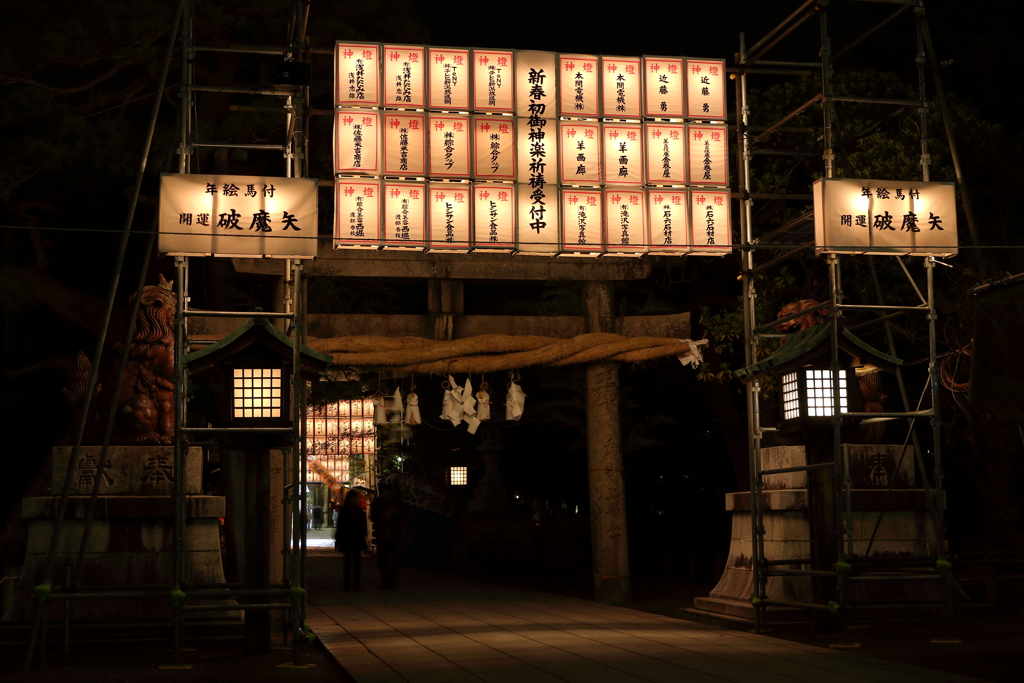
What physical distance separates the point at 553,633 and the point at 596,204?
483 cm

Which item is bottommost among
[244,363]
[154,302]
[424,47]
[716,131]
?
[244,363]

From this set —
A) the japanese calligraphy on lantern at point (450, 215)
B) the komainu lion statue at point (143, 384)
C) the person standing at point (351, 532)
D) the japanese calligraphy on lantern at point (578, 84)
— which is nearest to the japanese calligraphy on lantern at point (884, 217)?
the japanese calligraphy on lantern at point (578, 84)

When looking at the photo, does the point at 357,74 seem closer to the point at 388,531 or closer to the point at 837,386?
the point at 837,386

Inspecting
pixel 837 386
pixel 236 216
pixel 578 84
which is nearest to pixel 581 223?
pixel 578 84

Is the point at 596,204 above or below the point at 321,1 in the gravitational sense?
below

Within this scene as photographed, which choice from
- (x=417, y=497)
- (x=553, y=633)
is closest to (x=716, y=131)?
(x=553, y=633)

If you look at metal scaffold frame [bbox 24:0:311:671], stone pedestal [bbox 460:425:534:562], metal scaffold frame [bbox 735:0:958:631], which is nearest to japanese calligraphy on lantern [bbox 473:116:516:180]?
metal scaffold frame [bbox 24:0:311:671]

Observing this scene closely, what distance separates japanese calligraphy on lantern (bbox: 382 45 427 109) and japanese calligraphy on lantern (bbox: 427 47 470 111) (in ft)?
0.34

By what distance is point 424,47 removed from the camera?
1209 centimetres

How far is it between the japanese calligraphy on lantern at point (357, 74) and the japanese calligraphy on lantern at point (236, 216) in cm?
174

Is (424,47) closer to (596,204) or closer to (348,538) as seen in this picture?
(596,204)

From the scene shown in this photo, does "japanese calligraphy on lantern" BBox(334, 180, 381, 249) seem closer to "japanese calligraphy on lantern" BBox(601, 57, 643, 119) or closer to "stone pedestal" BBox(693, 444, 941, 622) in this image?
"japanese calligraphy on lantern" BBox(601, 57, 643, 119)

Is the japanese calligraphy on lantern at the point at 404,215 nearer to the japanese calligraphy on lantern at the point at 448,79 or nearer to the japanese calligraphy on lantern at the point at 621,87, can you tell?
the japanese calligraphy on lantern at the point at 448,79

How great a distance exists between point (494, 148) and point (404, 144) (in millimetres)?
1029
